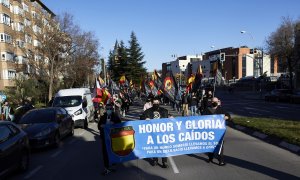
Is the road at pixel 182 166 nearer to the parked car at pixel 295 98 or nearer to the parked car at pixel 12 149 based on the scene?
the parked car at pixel 12 149

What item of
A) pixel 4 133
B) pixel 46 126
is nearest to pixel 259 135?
pixel 46 126

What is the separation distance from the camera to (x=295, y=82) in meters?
60.5

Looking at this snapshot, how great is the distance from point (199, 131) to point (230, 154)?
1895 millimetres

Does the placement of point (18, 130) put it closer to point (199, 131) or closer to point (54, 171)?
point (54, 171)

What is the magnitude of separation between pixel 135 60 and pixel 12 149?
8210cm

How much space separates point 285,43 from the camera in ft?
168

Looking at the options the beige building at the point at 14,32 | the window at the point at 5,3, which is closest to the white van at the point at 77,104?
the beige building at the point at 14,32

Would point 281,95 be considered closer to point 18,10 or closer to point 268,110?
point 268,110

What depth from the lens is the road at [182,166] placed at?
824 centimetres

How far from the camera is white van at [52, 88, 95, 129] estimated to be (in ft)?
63.7

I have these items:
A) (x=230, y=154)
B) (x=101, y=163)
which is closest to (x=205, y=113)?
(x=230, y=154)

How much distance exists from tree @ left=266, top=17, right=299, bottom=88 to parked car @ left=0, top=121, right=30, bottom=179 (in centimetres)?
4619

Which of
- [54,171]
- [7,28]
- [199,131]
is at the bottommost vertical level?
[54,171]

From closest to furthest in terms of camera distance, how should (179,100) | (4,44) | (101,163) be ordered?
(101,163), (179,100), (4,44)
